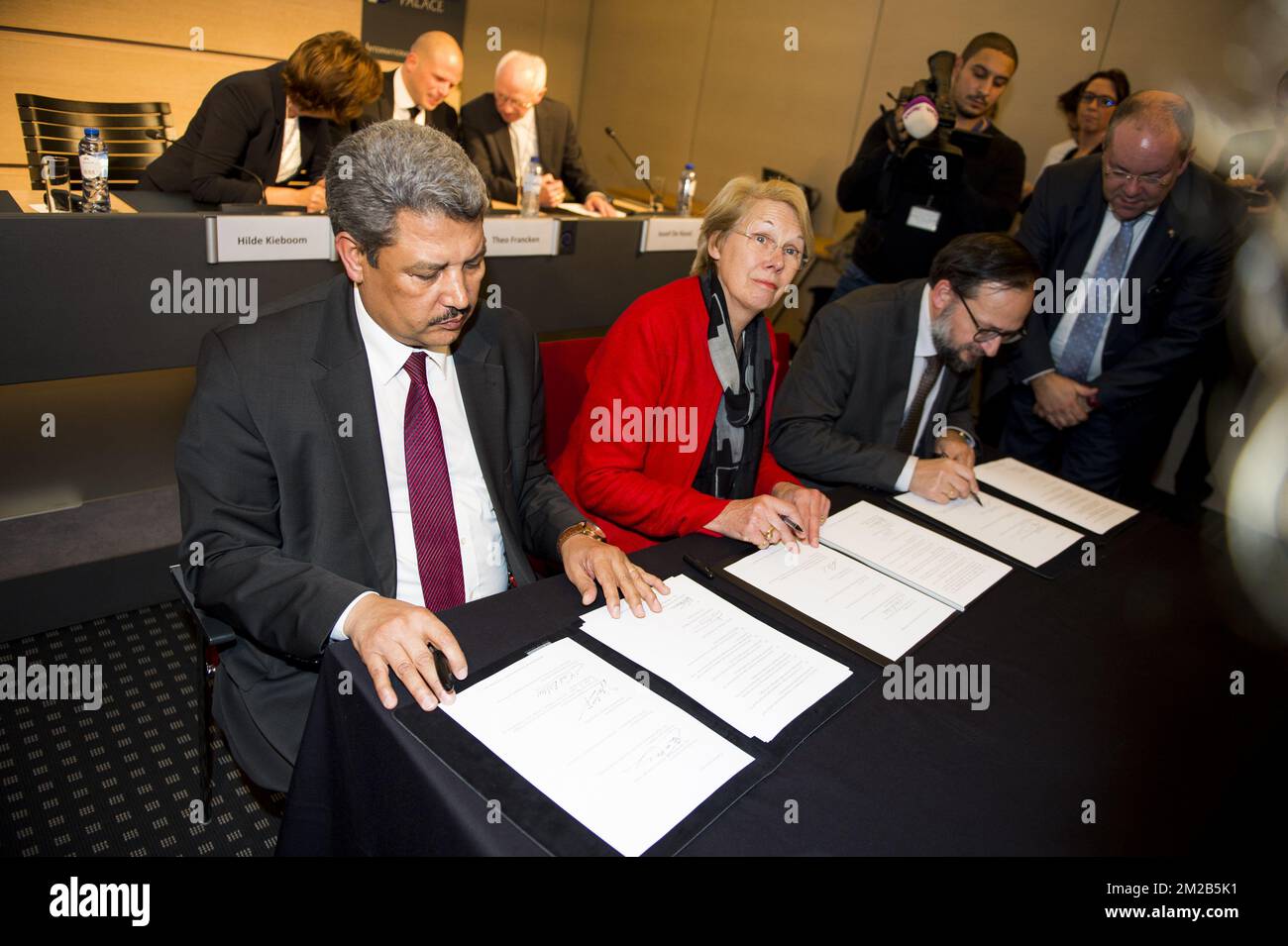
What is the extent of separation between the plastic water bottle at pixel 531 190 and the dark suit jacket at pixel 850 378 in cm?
158

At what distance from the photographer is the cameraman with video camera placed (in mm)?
3193

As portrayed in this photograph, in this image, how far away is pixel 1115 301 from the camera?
269 centimetres

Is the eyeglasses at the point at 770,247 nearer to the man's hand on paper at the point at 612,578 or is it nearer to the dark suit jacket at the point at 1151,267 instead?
the man's hand on paper at the point at 612,578

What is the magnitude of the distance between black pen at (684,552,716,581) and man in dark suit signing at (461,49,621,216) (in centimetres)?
271

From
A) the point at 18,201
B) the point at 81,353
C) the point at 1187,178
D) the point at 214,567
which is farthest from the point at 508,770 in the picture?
the point at 1187,178

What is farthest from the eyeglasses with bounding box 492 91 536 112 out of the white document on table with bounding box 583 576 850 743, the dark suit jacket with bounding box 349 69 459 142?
the white document on table with bounding box 583 576 850 743

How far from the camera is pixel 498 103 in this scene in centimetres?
414

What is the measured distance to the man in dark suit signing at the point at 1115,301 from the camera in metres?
2.56

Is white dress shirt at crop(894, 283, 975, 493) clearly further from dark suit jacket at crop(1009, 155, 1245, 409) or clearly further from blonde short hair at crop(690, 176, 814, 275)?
dark suit jacket at crop(1009, 155, 1245, 409)

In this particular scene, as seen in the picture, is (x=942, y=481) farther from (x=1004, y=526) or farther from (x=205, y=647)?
(x=205, y=647)

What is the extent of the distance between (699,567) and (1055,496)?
3.50 feet

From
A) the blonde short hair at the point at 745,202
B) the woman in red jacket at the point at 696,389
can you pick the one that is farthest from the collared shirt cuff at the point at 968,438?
the blonde short hair at the point at 745,202
